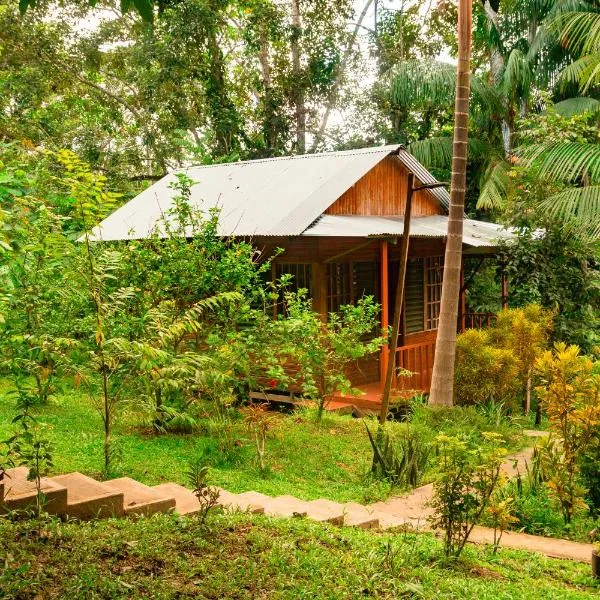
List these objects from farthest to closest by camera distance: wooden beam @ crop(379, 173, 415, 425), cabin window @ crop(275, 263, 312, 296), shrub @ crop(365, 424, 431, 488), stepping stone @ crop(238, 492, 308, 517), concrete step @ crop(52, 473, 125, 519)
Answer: cabin window @ crop(275, 263, 312, 296)
wooden beam @ crop(379, 173, 415, 425)
shrub @ crop(365, 424, 431, 488)
stepping stone @ crop(238, 492, 308, 517)
concrete step @ crop(52, 473, 125, 519)

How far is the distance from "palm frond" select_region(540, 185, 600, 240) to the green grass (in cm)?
840

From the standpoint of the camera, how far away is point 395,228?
11633 mm

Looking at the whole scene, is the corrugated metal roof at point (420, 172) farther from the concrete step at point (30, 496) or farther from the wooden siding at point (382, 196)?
the concrete step at point (30, 496)

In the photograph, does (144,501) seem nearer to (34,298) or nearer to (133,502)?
(133,502)

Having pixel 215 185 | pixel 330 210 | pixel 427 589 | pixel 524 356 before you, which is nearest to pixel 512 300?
pixel 524 356

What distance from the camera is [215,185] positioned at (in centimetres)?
1477

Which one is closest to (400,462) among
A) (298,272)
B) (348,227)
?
(348,227)

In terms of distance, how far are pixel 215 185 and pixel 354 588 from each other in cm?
1206

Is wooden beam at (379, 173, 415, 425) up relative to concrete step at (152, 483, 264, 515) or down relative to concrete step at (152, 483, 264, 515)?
up

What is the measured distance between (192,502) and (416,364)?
7.94m

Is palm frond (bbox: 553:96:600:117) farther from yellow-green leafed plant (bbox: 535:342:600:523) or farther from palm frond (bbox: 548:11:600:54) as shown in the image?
yellow-green leafed plant (bbox: 535:342:600:523)

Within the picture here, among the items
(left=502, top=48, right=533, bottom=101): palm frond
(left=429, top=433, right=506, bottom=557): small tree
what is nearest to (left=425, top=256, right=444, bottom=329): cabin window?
(left=502, top=48, right=533, bottom=101): palm frond

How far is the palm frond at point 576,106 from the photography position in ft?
53.5

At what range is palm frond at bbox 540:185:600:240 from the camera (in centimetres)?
1186
